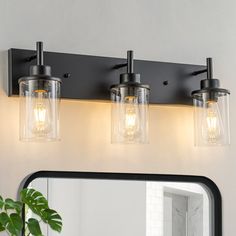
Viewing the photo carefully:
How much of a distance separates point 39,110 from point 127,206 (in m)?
0.35

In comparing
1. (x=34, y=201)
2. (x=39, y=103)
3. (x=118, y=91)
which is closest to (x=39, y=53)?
(x=39, y=103)

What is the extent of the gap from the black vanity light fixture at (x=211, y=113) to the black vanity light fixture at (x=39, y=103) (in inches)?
15.5

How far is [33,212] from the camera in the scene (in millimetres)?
1625

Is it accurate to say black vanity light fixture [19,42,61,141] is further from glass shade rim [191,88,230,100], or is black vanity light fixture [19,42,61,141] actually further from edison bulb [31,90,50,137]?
glass shade rim [191,88,230,100]

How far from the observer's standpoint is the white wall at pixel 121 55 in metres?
1.78

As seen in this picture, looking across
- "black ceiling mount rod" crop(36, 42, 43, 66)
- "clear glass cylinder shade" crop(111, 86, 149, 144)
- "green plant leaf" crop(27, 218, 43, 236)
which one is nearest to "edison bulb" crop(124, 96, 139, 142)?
"clear glass cylinder shade" crop(111, 86, 149, 144)

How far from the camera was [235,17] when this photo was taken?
2.04 metres

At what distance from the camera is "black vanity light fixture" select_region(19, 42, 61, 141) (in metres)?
1.71

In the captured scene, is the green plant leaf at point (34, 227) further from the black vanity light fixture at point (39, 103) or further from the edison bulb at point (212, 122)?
the edison bulb at point (212, 122)

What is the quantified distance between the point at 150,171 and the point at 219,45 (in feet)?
1.41

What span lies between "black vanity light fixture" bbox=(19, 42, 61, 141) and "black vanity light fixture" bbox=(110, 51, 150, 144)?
160mm

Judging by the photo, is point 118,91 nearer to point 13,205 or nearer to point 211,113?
point 211,113

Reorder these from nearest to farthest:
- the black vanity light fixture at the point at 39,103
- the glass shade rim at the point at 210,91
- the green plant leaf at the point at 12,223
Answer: the green plant leaf at the point at 12,223 → the black vanity light fixture at the point at 39,103 → the glass shade rim at the point at 210,91

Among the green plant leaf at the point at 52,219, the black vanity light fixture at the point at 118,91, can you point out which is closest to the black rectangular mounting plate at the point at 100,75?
the black vanity light fixture at the point at 118,91
